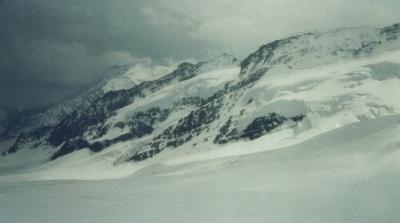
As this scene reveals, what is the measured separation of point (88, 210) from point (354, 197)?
29.8 metres

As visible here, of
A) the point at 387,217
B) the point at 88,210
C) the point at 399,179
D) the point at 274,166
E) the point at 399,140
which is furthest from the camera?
the point at 274,166

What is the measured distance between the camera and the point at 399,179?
241ft

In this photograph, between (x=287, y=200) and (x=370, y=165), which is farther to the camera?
(x=370, y=165)

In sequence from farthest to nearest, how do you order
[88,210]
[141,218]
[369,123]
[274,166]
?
[369,123], [274,166], [88,210], [141,218]

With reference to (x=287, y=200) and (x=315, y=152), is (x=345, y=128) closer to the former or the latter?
(x=315, y=152)

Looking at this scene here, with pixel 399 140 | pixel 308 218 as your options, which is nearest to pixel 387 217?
pixel 308 218

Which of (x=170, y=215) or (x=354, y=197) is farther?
(x=354, y=197)

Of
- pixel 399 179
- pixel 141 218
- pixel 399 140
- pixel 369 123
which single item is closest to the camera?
pixel 141 218

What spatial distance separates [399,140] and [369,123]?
30.2 m

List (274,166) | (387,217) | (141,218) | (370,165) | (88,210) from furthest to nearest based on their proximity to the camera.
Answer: (274,166) < (370,165) < (88,210) < (141,218) < (387,217)

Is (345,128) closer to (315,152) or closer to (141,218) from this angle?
(315,152)

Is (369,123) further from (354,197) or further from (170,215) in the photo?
(170,215)

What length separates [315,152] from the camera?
122 metres

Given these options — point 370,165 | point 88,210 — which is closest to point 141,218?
point 88,210
